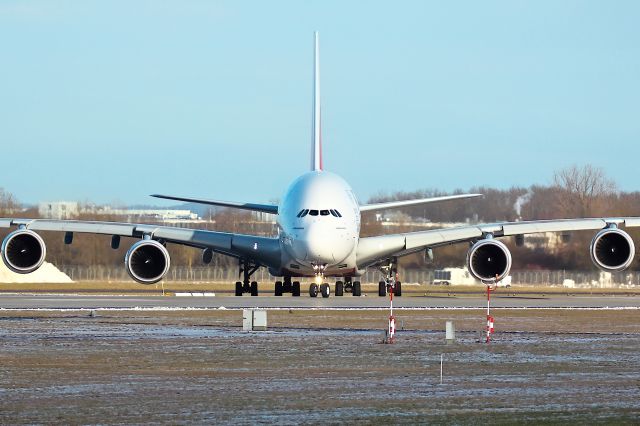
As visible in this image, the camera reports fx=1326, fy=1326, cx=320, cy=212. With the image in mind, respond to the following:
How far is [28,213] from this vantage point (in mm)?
65562

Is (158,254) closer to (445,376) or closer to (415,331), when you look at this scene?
(415,331)

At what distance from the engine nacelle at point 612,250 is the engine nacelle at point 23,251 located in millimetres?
18043

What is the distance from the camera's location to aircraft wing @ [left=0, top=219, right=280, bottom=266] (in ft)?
144

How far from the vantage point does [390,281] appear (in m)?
46.5

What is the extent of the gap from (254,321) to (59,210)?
4730 cm

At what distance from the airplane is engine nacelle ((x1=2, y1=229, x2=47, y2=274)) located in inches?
1.3

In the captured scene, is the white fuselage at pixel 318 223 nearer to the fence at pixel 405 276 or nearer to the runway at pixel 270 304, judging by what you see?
the runway at pixel 270 304

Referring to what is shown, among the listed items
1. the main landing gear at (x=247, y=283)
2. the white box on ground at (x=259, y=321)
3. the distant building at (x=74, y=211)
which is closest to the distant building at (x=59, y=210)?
the distant building at (x=74, y=211)

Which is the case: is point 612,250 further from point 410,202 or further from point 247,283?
point 247,283

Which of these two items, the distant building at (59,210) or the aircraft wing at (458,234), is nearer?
the aircraft wing at (458,234)

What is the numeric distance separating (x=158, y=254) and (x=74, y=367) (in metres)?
25.5

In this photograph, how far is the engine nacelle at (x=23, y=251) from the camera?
4291 cm

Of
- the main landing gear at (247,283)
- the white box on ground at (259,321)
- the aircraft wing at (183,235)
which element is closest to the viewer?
the white box on ground at (259,321)

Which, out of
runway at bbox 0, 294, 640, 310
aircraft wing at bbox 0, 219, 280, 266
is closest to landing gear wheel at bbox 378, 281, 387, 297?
runway at bbox 0, 294, 640, 310
